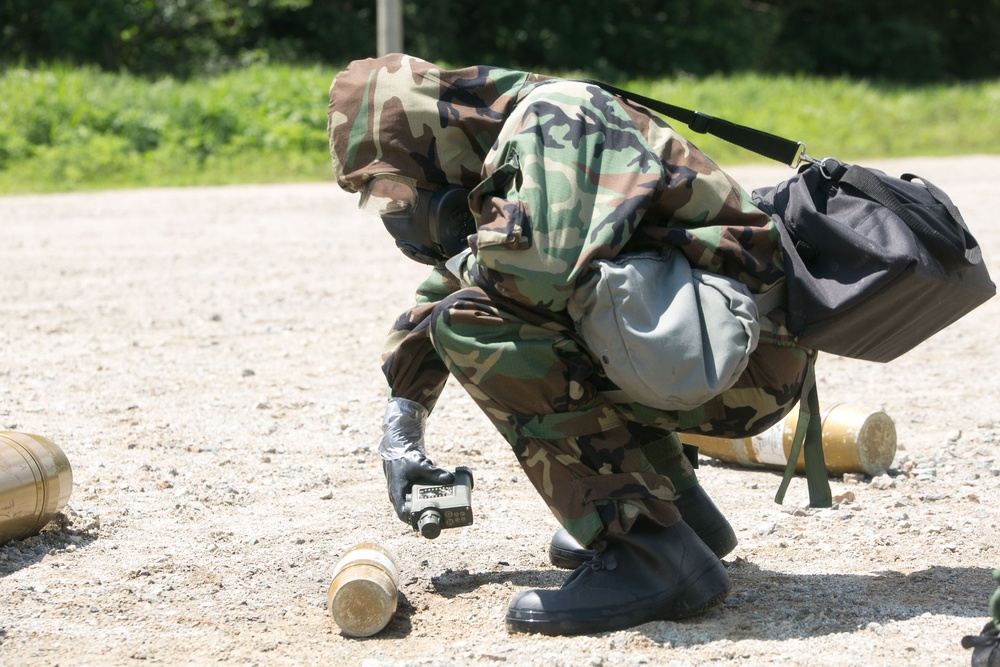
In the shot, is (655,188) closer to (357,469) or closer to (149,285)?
(357,469)

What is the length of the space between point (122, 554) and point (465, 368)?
1.25 metres

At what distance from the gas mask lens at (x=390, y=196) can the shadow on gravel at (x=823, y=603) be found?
1182mm

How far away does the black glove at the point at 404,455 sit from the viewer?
2.89 m

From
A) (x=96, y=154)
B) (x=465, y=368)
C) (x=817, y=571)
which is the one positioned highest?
(x=465, y=368)

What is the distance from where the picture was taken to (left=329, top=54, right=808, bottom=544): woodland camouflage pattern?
99.9 inches

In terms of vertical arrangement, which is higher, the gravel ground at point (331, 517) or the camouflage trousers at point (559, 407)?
the camouflage trousers at point (559, 407)

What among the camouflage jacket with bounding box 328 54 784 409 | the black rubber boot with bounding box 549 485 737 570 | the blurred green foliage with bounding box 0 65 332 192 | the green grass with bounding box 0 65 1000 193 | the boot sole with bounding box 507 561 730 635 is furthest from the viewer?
the green grass with bounding box 0 65 1000 193

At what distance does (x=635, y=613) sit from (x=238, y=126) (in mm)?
12854

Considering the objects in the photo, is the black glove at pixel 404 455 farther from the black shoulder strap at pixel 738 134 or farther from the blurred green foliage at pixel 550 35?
the blurred green foliage at pixel 550 35

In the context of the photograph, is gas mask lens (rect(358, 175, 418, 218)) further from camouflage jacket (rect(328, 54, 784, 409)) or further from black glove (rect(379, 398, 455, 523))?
black glove (rect(379, 398, 455, 523))

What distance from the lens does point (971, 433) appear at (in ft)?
14.6

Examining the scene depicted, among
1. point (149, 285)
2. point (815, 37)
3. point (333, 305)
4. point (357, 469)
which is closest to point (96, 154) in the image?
point (149, 285)

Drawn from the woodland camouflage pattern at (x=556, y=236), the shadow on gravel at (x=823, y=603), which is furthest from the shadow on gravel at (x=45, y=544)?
the shadow on gravel at (x=823, y=603)

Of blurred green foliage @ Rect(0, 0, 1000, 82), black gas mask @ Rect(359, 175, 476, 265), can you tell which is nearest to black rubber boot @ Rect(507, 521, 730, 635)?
black gas mask @ Rect(359, 175, 476, 265)
